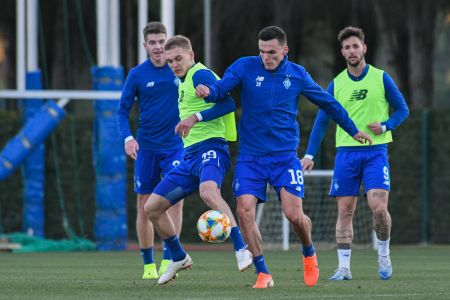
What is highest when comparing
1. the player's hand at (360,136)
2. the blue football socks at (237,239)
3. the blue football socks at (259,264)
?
the player's hand at (360,136)

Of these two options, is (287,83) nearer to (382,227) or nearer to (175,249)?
(175,249)

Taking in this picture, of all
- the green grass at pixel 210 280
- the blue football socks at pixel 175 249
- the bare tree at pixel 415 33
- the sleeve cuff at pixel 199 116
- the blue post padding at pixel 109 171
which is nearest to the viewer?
the green grass at pixel 210 280

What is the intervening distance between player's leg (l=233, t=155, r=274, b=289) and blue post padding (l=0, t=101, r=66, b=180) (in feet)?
34.9

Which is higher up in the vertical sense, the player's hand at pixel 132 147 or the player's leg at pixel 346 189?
the player's hand at pixel 132 147

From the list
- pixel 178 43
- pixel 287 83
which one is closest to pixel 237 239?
pixel 287 83

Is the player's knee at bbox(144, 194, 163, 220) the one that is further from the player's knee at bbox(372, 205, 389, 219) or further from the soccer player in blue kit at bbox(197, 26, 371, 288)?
the player's knee at bbox(372, 205, 389, 219)

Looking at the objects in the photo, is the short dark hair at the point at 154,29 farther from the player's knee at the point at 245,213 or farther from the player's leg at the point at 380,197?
Answer: the player's knee at the point at 245,213

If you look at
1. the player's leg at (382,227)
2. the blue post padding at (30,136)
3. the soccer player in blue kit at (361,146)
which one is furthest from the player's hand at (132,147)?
the blue post padding at (30,136)

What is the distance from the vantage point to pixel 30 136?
21219 millimetres

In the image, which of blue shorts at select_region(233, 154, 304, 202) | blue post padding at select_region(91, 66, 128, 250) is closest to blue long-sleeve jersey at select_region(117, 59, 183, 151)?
blue shorts at select_region(233, 154, 304, 202)

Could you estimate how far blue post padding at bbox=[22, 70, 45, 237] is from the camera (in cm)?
2245

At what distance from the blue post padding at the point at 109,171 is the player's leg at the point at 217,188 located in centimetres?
992

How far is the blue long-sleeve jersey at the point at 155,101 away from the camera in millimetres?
13008

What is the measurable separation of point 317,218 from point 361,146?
10359mm
